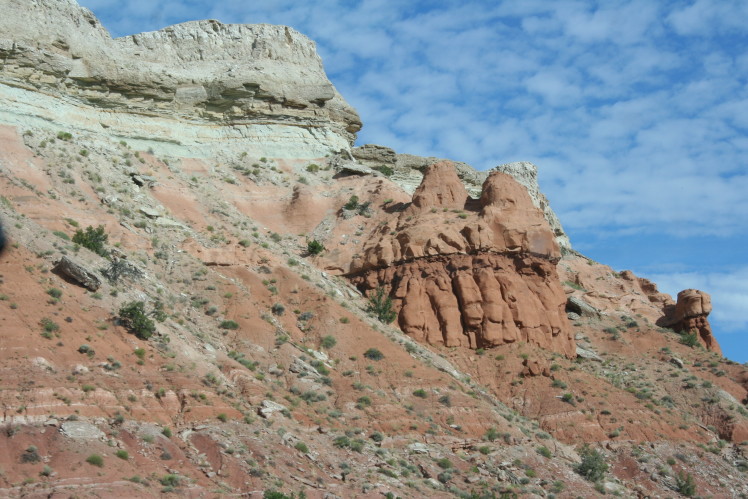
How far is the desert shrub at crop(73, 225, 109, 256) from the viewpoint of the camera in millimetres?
36719

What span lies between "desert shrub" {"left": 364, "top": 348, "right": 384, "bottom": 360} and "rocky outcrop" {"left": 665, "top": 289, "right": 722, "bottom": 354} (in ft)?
75.6

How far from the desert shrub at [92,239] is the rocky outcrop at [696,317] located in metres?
33.2

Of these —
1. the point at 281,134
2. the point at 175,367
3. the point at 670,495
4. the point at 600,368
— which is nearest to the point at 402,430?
the point at 175,367

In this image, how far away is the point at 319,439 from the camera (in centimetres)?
3078

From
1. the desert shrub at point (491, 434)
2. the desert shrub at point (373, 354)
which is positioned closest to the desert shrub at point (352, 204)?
the desert shrub at point (373, 354)

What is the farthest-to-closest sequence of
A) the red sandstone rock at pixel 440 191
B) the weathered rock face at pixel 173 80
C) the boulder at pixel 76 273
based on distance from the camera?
the weathered rock face at pixel 173 80 < the red sandstone rock at pixel 440 191 < the boulder at pixel 76 273

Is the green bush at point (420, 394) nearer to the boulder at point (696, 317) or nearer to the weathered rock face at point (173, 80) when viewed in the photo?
the boulder at point (696, 317)

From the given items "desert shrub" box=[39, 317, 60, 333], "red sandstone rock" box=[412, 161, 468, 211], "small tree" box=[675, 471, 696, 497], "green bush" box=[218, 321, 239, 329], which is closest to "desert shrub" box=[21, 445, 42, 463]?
"desert shrub" box=[39, 317, 60, 333]

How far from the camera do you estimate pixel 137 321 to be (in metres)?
31.3

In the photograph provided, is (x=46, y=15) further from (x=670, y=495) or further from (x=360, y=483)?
(x=670, y=495)

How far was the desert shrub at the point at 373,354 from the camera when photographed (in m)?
38.2

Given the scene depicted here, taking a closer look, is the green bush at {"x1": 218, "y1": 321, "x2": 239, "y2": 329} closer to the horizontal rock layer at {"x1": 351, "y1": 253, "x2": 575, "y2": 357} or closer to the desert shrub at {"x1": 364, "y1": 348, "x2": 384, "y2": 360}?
the desert shrub at {"x1": 364, "y1": 348, "x2": 384, "y2": 360}

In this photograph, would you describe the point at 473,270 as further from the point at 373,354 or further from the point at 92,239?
the point at 92,239

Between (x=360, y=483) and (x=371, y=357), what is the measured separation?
395 inches
